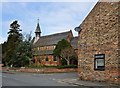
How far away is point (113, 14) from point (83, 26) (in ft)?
13.2

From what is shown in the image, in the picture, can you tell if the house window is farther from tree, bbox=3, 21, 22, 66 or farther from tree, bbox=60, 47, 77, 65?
tree, bbox=3, 21, 22, 66

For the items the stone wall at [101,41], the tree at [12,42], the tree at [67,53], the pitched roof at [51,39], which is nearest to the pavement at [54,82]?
the stone wall at [101,41]

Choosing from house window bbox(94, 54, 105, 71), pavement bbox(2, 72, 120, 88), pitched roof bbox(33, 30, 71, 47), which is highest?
pitched roof bbox(33, 30, 71, 47)

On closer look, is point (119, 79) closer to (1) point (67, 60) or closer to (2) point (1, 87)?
(2) point (1, 87)

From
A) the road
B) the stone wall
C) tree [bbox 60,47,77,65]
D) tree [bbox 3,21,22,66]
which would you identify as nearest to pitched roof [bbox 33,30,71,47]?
tree [bbox 3,21,22,66]

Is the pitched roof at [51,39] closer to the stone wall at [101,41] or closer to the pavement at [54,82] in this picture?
the pavement at [54,82]

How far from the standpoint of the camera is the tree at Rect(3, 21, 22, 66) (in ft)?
196

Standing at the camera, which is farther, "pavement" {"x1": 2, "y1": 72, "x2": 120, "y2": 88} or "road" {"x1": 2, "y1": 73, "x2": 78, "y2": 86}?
"road" {"x1": 2, "y1": 73, "x2": 78, "y2": 86}

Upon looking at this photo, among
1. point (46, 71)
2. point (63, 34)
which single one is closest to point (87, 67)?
point (46, 71)

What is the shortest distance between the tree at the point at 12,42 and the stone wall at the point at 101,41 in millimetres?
34041

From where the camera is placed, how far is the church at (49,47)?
6391 cm

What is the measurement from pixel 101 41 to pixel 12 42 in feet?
141

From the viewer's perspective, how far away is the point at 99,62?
74.4 ft

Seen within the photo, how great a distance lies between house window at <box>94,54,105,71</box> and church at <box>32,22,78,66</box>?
35913 mm
